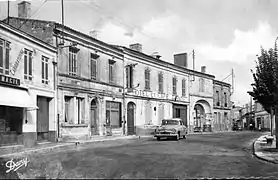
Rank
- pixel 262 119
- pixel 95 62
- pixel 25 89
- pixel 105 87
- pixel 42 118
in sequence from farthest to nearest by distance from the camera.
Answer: pixel 262 119
pixel 105 87
pixel 95 62
pixel 42 118
pixel 25 89

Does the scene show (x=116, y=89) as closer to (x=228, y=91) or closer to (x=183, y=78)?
(x=183, y=78)

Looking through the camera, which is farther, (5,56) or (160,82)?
(160,82)

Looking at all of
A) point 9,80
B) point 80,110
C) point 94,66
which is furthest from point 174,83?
point 9,80

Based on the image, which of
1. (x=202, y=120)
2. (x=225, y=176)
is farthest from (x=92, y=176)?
(x=202, y=120)

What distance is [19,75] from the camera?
2075 centimetres

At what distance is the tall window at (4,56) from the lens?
19.1 metres

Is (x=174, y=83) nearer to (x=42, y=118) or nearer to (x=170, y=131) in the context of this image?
(x=170, y=131)

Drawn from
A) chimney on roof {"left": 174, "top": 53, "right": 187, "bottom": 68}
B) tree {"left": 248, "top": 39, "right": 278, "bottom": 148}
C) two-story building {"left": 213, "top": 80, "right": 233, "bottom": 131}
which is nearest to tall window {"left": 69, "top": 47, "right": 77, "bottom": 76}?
tree {"left": 248, "top": 39, "right": 278, "bottom": 148}

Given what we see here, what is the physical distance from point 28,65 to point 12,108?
2.91 m

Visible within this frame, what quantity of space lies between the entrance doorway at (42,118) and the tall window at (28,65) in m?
2.06

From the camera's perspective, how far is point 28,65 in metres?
22.0

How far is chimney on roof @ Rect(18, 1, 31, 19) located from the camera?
90.0 ft

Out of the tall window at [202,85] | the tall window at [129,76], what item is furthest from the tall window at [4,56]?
the tall window at [202,85]

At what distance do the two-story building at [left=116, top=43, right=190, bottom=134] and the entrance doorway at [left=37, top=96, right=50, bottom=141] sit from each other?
1193cm
